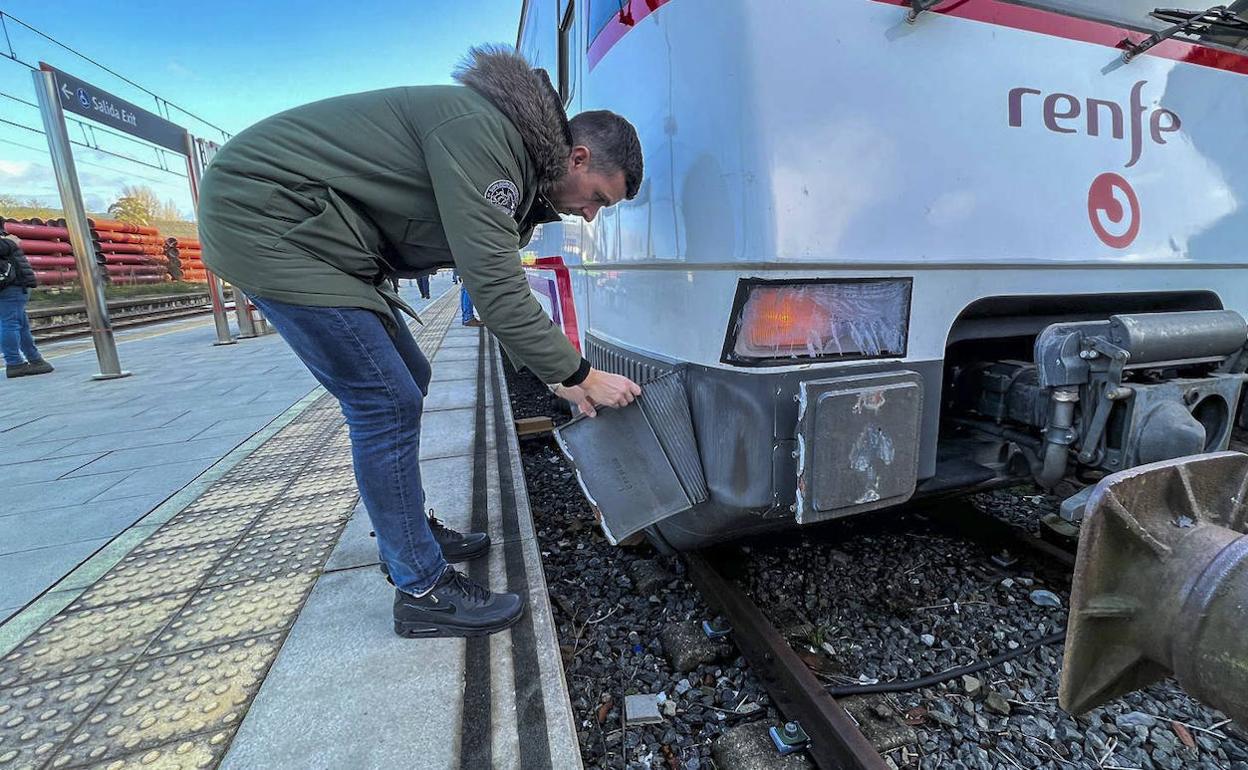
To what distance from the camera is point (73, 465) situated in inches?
144

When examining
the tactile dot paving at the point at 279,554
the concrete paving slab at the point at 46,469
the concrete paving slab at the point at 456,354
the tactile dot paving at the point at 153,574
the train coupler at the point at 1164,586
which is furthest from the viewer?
the concrete paving slab at the point at 456,354

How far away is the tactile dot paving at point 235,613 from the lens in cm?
186

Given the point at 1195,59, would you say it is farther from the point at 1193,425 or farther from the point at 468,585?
the point at 468,585

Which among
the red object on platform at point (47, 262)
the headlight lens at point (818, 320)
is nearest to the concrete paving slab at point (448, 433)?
the headlight lens at point (818, 320)

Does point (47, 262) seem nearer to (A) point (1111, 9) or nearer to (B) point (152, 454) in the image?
(B) point (152, 454)

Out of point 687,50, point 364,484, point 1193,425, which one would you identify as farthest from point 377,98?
point 1193,425

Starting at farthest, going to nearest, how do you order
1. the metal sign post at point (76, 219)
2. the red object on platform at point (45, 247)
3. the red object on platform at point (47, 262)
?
the red object on platform at point (45, 247), the red object on platform at point (47, 262), the metal sign post at point (76, 219)

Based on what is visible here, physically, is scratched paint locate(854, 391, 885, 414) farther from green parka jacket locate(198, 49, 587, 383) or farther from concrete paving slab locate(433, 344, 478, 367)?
concrete paving slab locate(433, 344, 478, 367)

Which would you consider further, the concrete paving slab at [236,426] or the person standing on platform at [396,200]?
the concrete paving slab at [236,426]

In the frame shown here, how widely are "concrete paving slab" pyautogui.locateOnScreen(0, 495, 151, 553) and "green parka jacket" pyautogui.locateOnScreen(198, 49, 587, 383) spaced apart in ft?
6.73

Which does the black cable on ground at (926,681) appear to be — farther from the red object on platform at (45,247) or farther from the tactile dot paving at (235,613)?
the red object on platform at (45,247)

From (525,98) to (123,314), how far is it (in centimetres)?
1944

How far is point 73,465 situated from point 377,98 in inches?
148

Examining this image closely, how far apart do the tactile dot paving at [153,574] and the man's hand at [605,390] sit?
1739 millimetres
